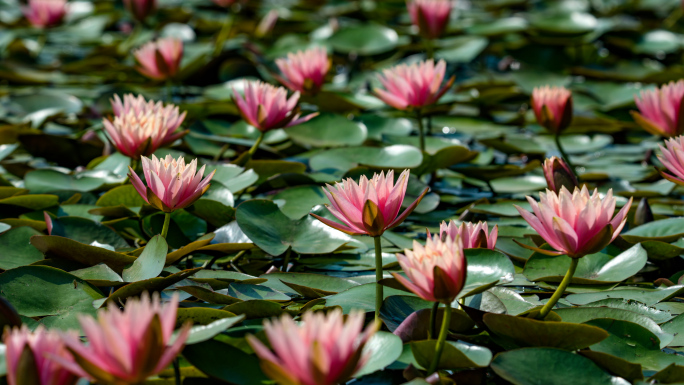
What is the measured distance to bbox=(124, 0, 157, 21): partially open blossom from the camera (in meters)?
3.74

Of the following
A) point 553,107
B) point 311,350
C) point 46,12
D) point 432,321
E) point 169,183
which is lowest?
point 46,12

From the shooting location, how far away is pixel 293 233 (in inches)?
66.5

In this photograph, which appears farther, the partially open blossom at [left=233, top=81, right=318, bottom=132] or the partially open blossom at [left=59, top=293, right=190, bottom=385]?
the partially open blossom at [left=233, top=81, right=318, bottom=132]

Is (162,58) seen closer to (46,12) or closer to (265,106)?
(265,106)

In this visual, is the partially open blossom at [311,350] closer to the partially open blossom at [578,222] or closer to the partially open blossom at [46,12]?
the partially open blossom at [578,222]

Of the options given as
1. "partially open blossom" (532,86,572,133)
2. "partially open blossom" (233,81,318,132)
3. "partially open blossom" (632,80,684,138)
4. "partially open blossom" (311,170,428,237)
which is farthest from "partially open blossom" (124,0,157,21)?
"partially open blossom" (311,170,428,237)

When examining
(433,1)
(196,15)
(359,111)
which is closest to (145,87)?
(359,111)

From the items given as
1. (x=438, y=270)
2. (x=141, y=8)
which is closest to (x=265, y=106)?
(x=438, y=270)

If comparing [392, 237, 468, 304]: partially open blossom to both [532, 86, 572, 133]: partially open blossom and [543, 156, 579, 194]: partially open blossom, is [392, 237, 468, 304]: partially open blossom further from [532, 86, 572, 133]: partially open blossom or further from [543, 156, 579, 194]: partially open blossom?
[532, 86, 572, 133]: partially open blossom

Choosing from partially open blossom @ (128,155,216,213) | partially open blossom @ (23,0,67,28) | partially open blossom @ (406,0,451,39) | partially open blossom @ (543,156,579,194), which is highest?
partially open blossom @ (128,155,216,213)

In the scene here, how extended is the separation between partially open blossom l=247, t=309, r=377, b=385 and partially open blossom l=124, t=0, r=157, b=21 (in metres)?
3.38

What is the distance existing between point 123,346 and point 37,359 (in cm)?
15

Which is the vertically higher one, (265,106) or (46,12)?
(265,106)

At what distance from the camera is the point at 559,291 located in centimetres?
121
